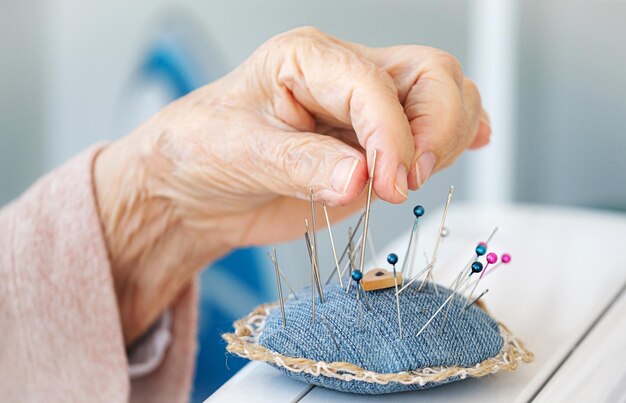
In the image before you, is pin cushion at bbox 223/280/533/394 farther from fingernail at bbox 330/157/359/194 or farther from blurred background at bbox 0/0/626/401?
blurred background at bbox 0/0/626/401

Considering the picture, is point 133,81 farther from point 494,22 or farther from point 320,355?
point 320,355

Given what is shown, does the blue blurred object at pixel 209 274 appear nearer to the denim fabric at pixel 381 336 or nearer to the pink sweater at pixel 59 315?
the pink sweater at pixel 59 315

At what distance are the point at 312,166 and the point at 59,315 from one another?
0.41 metres

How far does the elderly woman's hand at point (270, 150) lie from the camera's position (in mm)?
670

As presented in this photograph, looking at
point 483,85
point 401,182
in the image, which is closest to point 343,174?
point 401,182

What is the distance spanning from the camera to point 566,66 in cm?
206

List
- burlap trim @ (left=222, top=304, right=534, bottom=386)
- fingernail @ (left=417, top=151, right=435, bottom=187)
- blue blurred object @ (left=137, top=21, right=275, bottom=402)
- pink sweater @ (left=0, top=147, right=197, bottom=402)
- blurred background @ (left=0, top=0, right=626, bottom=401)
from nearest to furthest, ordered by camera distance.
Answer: burlap trim @ (left=222, top=304, right=534, bottom=386) → fingernail @ (left=417, top=151, right=435, bottom=187) → pink sweater @ (left=0, top=147, right=197, bottom=402) → blue blurred object @ (left=137, top=21, right=275, bottom=402) → blurred background @ (left=0, top=0, right=626, bottom=401)

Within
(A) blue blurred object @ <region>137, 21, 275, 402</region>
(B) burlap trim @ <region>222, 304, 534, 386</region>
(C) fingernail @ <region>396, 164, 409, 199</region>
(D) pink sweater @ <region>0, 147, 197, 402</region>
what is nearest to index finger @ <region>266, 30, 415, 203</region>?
(C) fingernail @ <region>396, 164, 409, 199</region>

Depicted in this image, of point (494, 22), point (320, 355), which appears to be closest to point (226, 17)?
point (494, 22)

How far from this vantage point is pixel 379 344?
1.98ft

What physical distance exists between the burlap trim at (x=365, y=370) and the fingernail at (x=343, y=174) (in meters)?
0.14

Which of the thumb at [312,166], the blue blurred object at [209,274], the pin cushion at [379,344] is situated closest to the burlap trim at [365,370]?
the pin cushion at [379,344]

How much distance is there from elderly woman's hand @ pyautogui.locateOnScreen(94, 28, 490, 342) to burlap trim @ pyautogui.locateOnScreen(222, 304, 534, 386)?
14cm

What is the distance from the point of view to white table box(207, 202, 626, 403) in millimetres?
635
